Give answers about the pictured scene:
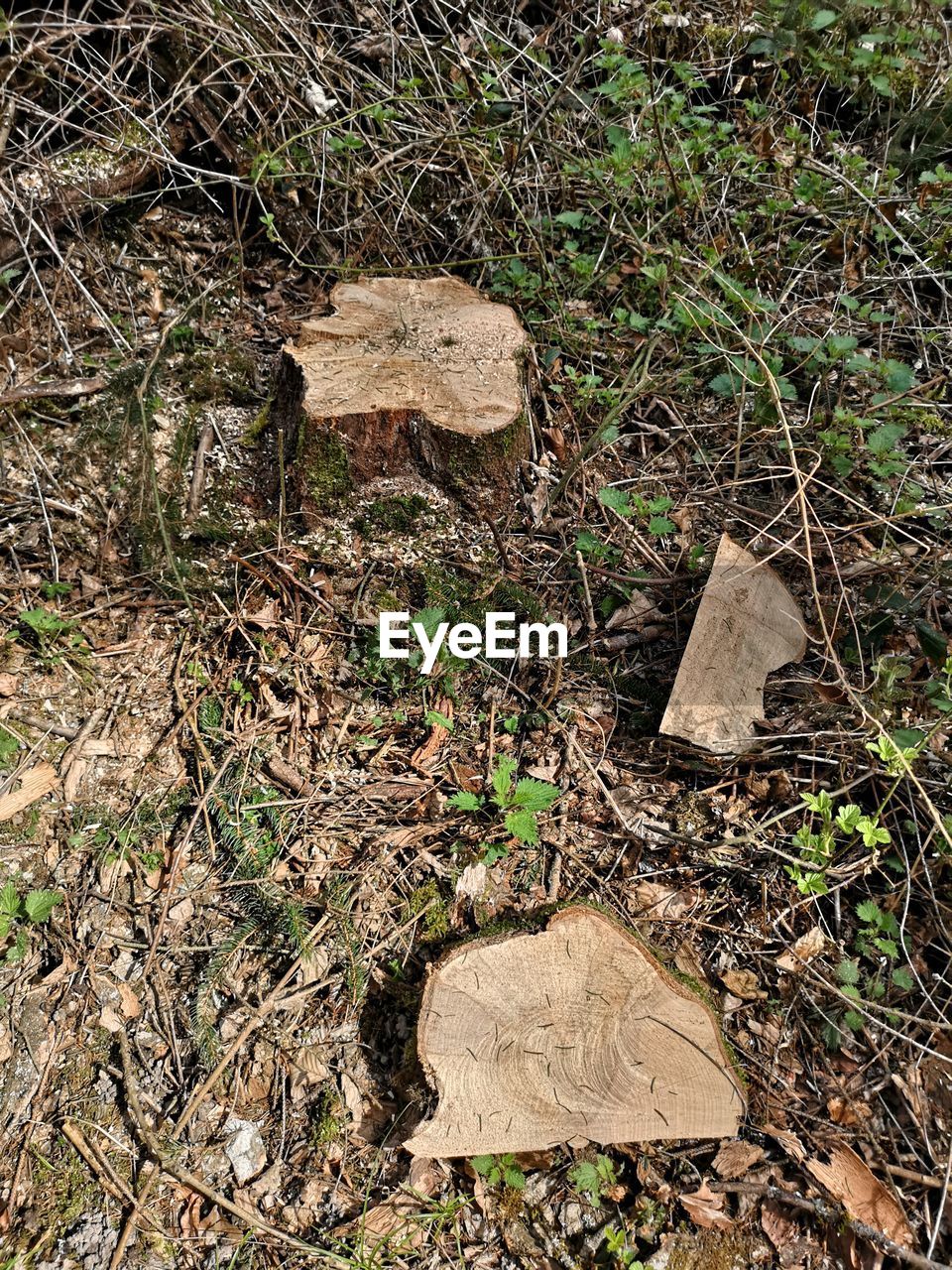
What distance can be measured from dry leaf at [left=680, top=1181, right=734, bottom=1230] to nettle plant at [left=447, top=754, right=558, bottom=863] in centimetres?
80

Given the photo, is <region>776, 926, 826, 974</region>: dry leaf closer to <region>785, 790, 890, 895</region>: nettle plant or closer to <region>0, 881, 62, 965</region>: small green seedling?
<region>785, 790, 890, 895</region>: nettle plant

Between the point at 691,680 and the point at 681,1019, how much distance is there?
2.79ft

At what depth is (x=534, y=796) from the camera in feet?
6.93

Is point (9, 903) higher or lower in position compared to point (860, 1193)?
lower

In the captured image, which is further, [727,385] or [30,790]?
[727,385]

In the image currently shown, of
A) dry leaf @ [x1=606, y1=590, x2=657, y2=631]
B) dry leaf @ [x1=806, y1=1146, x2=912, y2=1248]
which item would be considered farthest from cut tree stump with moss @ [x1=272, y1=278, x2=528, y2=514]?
dry leaf @ [x1=806, y1=1146, x2=912, y2=1248]

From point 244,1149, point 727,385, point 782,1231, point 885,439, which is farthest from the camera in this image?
point 727,385

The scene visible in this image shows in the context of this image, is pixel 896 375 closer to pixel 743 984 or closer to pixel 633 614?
pixel 633 614

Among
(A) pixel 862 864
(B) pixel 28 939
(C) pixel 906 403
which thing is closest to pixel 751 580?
(A) pixel 862 864

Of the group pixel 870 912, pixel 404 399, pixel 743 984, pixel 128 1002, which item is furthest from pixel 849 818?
pixel 128 1002

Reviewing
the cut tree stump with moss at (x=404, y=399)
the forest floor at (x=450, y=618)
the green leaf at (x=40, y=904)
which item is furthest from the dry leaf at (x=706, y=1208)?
the cut tree stump with moss at (x=404, y=399)

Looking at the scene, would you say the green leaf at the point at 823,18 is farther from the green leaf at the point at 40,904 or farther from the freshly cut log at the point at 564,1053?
the green leaf at the point at 40,904

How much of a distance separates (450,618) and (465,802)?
0.57 meters

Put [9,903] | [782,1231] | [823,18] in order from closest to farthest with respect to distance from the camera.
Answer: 1. [782,1231]
2. [9,903]
3. [823,18]
